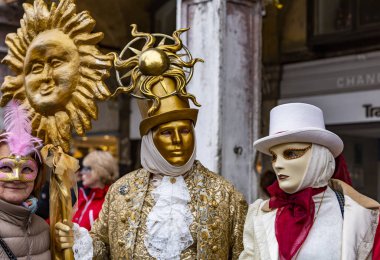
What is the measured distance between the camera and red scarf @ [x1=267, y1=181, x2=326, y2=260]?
3385 millimetres

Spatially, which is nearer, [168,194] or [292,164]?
[292,164]

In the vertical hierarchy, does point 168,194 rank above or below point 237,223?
above

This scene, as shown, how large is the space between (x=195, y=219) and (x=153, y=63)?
858 mm

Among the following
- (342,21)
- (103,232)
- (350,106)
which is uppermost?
(342,21)

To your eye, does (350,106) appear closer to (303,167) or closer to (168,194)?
(168,194)

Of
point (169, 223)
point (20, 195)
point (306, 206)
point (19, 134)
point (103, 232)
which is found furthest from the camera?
point (103, 232)

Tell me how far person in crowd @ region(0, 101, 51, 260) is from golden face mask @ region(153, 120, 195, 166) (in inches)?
24.6

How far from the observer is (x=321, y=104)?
8.45 metres

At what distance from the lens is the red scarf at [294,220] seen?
338 centimetres

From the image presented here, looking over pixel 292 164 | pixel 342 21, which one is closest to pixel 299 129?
pixel 292 164

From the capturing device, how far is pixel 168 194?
3.91 meters

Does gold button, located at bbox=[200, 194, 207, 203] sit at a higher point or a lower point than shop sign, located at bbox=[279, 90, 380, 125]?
lower

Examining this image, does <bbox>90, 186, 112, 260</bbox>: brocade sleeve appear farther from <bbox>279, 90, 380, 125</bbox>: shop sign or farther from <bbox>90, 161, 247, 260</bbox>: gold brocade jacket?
<bbox>279, 90, 380, 125</bbox>: shop sign

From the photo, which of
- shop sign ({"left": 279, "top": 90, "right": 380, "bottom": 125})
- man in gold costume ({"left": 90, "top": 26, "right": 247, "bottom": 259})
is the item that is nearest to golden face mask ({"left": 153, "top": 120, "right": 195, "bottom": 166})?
man in gold costume ({"left": 90, "top": 26, "right": 247, "bottom": 259})
